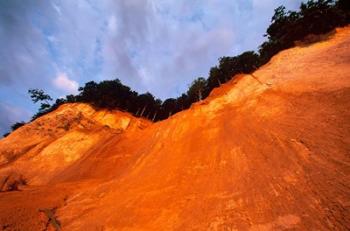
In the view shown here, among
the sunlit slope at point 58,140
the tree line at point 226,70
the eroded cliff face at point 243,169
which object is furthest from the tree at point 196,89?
the eroded cliff face at point 243,169

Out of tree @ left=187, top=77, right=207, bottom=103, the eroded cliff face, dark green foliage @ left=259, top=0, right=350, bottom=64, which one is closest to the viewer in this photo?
the eroded cliff face

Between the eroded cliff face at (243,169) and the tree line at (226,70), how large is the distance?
10.2 ft

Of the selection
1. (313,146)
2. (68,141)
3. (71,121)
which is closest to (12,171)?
(68,141)

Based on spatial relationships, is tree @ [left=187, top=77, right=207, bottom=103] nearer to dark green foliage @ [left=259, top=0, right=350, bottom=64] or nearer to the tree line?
the tree line

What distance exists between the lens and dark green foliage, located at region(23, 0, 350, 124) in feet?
59.3

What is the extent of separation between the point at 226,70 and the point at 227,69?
0.58ft

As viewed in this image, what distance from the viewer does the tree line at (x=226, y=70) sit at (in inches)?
712

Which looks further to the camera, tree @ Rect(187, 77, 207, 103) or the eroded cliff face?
tree @ Rect(187, 77, 207, 103)

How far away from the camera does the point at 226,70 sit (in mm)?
31219

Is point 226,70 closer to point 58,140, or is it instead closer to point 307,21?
point 307,21

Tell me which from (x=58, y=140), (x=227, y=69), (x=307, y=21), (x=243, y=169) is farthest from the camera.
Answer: (x=227, y=69)

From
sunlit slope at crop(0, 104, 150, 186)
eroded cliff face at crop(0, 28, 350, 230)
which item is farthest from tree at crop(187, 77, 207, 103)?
eroded cliff face at crop(0, 28, 350, 230)

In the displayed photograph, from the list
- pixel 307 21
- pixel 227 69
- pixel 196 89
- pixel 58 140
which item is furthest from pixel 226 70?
pixel 58 140

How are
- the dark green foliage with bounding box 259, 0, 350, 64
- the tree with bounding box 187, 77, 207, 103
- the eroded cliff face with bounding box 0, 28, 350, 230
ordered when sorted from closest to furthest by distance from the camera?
the eroded cliff face with bounding box 0, 28, 350, 230
the dark green foliage with bounding box 259, 0, 350, 64
the tree with bounding box 187, 77, 207, 103
